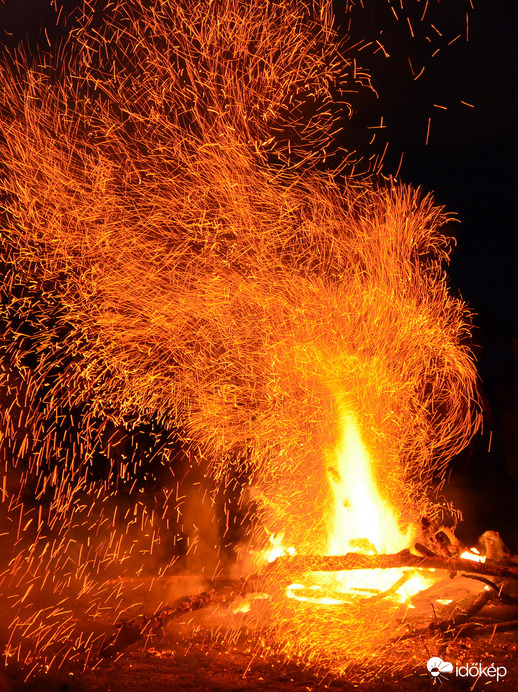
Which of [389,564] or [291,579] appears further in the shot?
[291,579]

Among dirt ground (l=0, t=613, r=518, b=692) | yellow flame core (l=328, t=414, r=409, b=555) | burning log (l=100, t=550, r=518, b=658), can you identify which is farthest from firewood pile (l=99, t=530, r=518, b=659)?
yellow flame core (l=328, t=414, r=409, b=555)

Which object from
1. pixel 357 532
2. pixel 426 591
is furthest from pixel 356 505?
pixel 426 591

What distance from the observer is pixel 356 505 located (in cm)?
552

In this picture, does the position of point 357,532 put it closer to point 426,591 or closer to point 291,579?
point 426,591

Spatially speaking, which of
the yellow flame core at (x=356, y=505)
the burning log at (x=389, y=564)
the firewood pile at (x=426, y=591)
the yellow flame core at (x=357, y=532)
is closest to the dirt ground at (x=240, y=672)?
the firewood pile at (x=426, y=591)

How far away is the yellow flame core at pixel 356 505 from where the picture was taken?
5340 mm

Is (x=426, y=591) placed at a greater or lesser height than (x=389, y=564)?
lesser

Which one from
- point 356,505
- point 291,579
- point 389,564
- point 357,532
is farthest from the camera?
point 356,505

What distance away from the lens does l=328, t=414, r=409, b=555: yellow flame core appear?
5.34 m

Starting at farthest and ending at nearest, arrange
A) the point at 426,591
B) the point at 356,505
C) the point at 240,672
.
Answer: the point at 356,505 < the point at 426,591 < the point at 240,672

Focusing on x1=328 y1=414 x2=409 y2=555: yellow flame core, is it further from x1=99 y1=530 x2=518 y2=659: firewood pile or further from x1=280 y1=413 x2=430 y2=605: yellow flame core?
x1=99 y1=530 x2=518 y2=659: firewood pile

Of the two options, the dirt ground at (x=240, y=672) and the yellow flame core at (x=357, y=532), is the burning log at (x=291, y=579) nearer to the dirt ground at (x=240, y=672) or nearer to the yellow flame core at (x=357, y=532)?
the dirt ground at (x=240, y=672)

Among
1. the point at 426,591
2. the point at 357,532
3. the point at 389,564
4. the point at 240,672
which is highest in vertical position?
the point at 389,564

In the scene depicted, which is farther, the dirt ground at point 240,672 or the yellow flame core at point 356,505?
the yellow flame core at point 356,505
